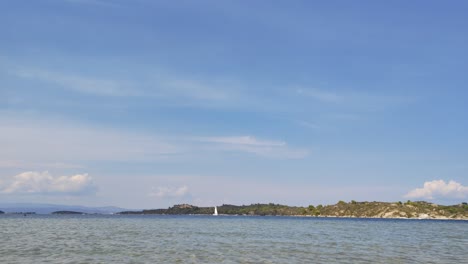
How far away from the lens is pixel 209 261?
39562 mm

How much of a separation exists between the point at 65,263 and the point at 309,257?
2324 centimetres

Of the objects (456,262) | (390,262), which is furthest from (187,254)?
(456,262)

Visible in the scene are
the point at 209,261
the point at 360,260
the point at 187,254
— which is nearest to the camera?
the point at 209,261

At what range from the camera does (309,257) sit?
4394 cm

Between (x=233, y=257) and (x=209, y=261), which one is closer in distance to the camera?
(x=209, y=261)

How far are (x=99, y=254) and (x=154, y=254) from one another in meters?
5.49

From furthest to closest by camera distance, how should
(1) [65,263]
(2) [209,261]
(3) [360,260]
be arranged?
1. (3) [360,260]
2. (2) [209,261]
3. (1) [65,263]

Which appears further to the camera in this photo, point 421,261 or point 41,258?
point 421,261

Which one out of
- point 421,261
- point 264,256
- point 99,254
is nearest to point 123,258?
point 99,254

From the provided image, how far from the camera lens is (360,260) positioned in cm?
4253

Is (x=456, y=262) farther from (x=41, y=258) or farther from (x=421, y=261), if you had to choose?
(x=41, y=258)

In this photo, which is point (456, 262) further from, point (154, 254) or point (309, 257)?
point (154, 254)

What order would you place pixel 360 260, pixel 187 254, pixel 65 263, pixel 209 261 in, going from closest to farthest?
pixel 65 263
pixel 209 261
pixel 360 260
pixel 187 254

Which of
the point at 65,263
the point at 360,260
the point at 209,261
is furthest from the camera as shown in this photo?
the point at 360,260
